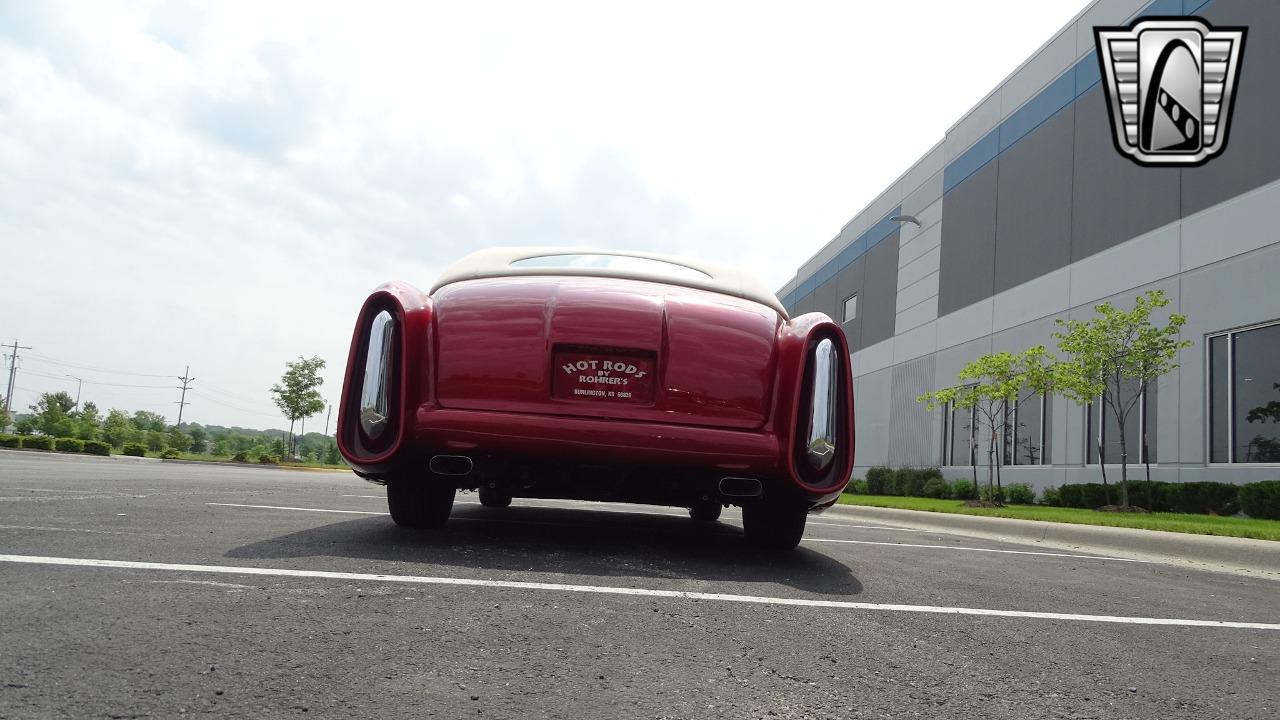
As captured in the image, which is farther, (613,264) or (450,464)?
(613,264)

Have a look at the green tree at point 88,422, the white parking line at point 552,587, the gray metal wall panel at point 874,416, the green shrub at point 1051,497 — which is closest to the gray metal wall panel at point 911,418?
the gray metal wall panel at point 874,416

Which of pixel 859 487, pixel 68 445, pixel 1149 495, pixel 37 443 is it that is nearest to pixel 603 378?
pixel 1149 495

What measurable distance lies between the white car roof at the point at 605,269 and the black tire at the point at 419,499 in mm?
1015

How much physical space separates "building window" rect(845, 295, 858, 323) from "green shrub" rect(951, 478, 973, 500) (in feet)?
45.7

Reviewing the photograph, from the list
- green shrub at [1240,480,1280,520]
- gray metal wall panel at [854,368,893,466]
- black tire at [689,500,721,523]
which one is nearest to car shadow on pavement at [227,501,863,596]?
black tire at [689,500,721,523]

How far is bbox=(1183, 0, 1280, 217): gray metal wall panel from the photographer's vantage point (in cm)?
1563

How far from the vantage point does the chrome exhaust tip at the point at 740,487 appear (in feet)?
13.3

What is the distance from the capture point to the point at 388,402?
4066 millimetres

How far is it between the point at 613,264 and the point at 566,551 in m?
1.59

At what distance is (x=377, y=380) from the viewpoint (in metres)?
4.09

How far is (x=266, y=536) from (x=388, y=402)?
907 mm

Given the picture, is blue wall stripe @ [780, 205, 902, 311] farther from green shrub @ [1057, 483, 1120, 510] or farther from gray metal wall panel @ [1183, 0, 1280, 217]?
gray metal wall panel @ [1183, 0, 1280, 217]

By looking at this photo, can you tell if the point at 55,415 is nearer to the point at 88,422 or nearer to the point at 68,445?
the point at 88,422

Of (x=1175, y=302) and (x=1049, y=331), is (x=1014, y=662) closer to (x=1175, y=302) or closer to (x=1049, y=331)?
(x=1175, y=302)
